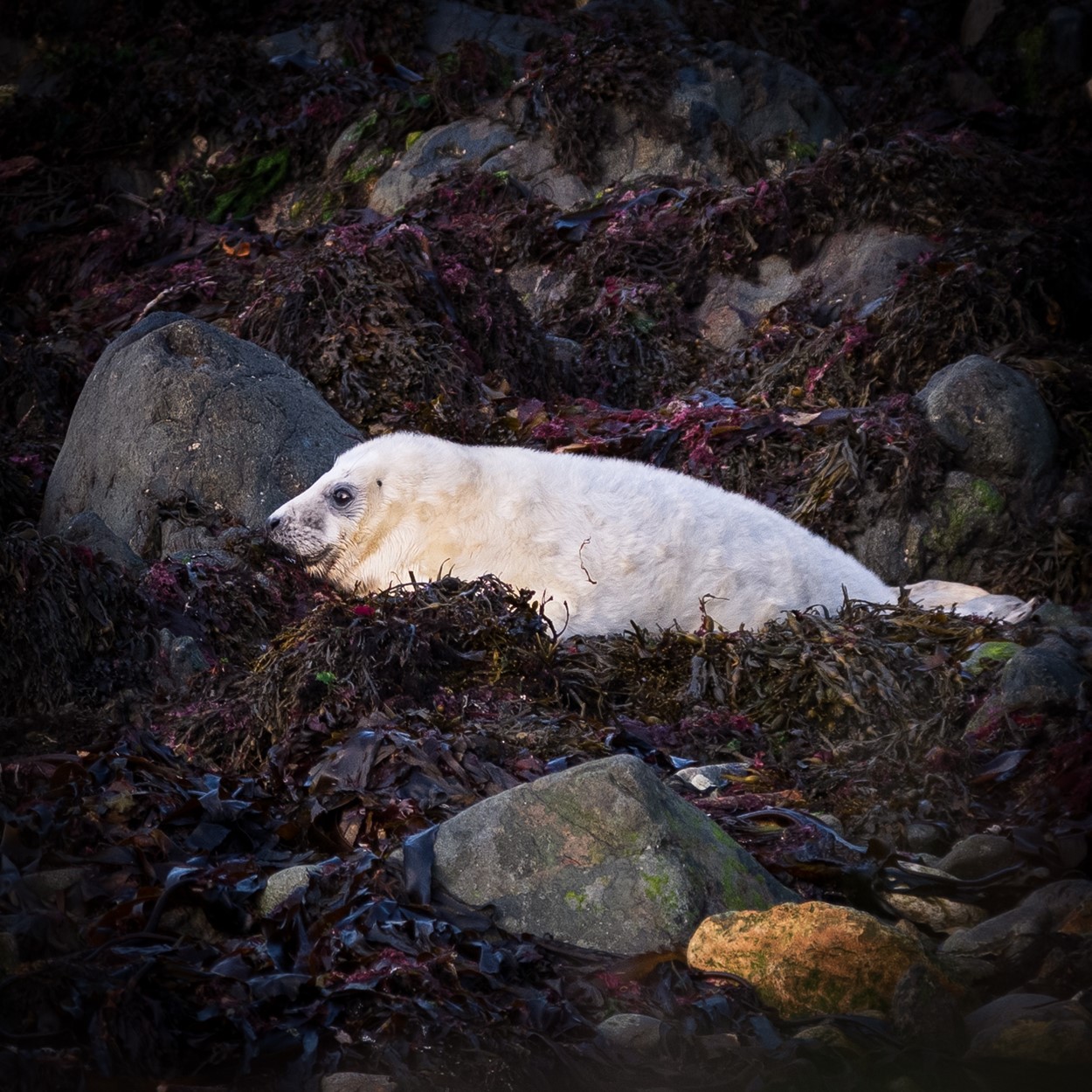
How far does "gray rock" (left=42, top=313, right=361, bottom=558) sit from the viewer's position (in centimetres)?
694

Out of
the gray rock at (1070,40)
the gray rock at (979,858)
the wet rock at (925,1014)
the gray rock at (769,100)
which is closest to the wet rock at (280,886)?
the wet rock at (925,1014)

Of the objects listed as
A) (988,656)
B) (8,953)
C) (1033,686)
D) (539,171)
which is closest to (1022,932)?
(1033,686)

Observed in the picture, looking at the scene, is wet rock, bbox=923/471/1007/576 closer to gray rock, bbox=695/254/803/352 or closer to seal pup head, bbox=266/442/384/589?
gray rock, bbox=695/254/803/352

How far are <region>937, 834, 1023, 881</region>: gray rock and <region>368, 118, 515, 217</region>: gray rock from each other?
34.9ft

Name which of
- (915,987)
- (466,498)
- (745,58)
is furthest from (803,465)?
(745,58)

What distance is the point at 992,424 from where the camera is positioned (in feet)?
25.4

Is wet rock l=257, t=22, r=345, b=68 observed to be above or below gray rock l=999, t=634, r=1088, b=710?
above

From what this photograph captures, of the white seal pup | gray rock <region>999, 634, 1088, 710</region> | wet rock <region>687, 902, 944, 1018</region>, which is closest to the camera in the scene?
wet rock <region>687, 902, 944, 1018</region>

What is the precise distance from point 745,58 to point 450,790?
39.0 ft

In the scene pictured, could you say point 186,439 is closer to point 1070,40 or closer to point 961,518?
point 961,518

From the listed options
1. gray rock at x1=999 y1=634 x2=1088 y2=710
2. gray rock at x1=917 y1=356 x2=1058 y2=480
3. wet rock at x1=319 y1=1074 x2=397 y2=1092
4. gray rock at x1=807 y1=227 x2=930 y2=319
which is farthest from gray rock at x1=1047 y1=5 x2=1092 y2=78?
wet rock at x1=319 y1=1074 x2=397 y2=1092

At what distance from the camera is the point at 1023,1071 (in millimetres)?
2592

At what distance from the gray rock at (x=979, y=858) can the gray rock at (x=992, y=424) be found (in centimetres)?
439

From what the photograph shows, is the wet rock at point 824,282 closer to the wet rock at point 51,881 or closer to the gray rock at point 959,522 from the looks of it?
the gray rock at point 959,522
